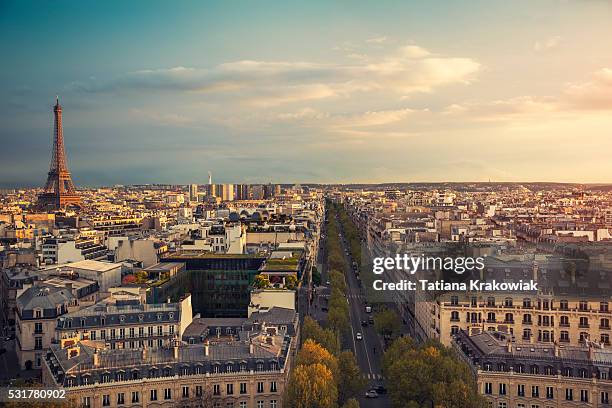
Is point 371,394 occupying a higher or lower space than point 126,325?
lower

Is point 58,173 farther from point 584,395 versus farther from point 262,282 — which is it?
point 584,395

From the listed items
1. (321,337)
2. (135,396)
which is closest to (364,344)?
(321,337)

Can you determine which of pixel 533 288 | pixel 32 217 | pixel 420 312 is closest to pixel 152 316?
pixel 420 312

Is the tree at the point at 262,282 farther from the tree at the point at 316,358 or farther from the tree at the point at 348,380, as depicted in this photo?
the tree at the point at 316,358

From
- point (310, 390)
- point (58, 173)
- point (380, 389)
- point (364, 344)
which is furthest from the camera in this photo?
point (58, 173)

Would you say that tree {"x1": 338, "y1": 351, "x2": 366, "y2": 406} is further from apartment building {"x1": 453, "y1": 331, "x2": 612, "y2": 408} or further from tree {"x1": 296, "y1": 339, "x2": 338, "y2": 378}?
apartment building {"x1": 453, "y1": 331, "x2": 612, "y2": 408}

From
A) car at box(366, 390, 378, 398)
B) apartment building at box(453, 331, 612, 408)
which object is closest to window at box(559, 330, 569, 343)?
apartment building at box(453, 331, 612, 408)
